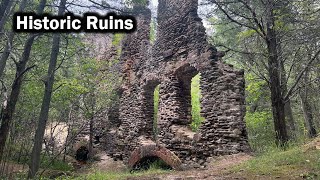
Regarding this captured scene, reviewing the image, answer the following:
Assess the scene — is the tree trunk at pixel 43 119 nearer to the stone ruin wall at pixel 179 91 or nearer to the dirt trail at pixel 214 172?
the stone ruin wall at pixel 179 91

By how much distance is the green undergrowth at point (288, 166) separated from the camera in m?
4.52

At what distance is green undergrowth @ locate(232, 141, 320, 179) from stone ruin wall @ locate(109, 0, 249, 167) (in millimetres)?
1631

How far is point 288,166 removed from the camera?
16.8ft

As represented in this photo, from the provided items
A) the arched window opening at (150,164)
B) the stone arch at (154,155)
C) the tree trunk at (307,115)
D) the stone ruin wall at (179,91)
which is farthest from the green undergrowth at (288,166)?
the tree trunk at (307,115)

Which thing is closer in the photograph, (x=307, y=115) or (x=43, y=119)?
(x=43, y=119)

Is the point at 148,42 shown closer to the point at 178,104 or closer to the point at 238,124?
the point at 178,104

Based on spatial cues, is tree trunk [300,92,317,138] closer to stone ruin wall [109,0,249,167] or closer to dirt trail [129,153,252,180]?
stone ruin wall [109,0,249,167]

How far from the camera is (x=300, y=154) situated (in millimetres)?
5777

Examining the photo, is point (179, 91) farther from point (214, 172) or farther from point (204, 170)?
point (214, 172)

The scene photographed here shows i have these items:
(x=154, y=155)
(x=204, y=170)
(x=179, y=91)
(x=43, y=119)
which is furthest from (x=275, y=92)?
(x=43, y=119)

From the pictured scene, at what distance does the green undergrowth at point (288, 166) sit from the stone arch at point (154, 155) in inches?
132

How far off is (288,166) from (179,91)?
536cm

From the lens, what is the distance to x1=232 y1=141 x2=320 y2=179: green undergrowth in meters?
4.52

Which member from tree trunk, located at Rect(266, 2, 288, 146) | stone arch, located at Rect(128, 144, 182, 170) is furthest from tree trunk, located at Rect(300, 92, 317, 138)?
stone arch, located at Rect(128, 144, 182, 170)
